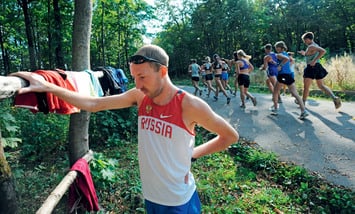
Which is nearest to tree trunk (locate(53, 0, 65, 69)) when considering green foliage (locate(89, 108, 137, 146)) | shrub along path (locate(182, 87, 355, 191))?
green foliage (locate(89, 108, 137, 146))

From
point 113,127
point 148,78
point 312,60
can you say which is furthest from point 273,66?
point 148,78

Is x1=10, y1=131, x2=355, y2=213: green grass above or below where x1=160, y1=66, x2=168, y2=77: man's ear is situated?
below

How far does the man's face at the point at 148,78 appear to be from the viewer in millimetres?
1809

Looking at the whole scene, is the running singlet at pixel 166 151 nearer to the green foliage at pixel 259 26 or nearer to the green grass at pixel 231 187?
the green grass at pixel 231 187

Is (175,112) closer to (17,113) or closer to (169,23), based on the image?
(17,113)

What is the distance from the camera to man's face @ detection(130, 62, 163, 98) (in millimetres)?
1809

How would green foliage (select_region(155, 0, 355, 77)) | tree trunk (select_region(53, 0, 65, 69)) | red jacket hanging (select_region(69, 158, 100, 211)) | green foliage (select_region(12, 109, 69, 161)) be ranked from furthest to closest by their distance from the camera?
green foliage (select_region(155, 0, 355, 77)), tree trunk (select_region(53, 0, 65, 69)), green foliage (select_region(12, 109, 69, 161)), red jacket hanging (select_region(69, 158, 100, 211))

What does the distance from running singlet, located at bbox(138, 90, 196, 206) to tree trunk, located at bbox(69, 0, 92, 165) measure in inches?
67.4

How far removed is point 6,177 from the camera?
2512 mm

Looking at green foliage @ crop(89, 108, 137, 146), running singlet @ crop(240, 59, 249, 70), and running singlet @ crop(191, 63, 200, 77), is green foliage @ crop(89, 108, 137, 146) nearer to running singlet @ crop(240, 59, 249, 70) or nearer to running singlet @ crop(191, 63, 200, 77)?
running singlet @ crop(240, 59, 249, 70)

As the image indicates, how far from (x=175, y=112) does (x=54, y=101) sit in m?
1.12

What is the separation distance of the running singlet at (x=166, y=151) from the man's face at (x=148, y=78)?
0.13 meters

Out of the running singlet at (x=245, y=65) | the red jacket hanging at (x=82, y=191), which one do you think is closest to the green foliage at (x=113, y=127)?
the red jacket hanging at (x=82, y=191)

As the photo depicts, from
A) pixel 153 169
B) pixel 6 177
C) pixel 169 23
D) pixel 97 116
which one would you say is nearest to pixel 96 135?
pixel 97 116
